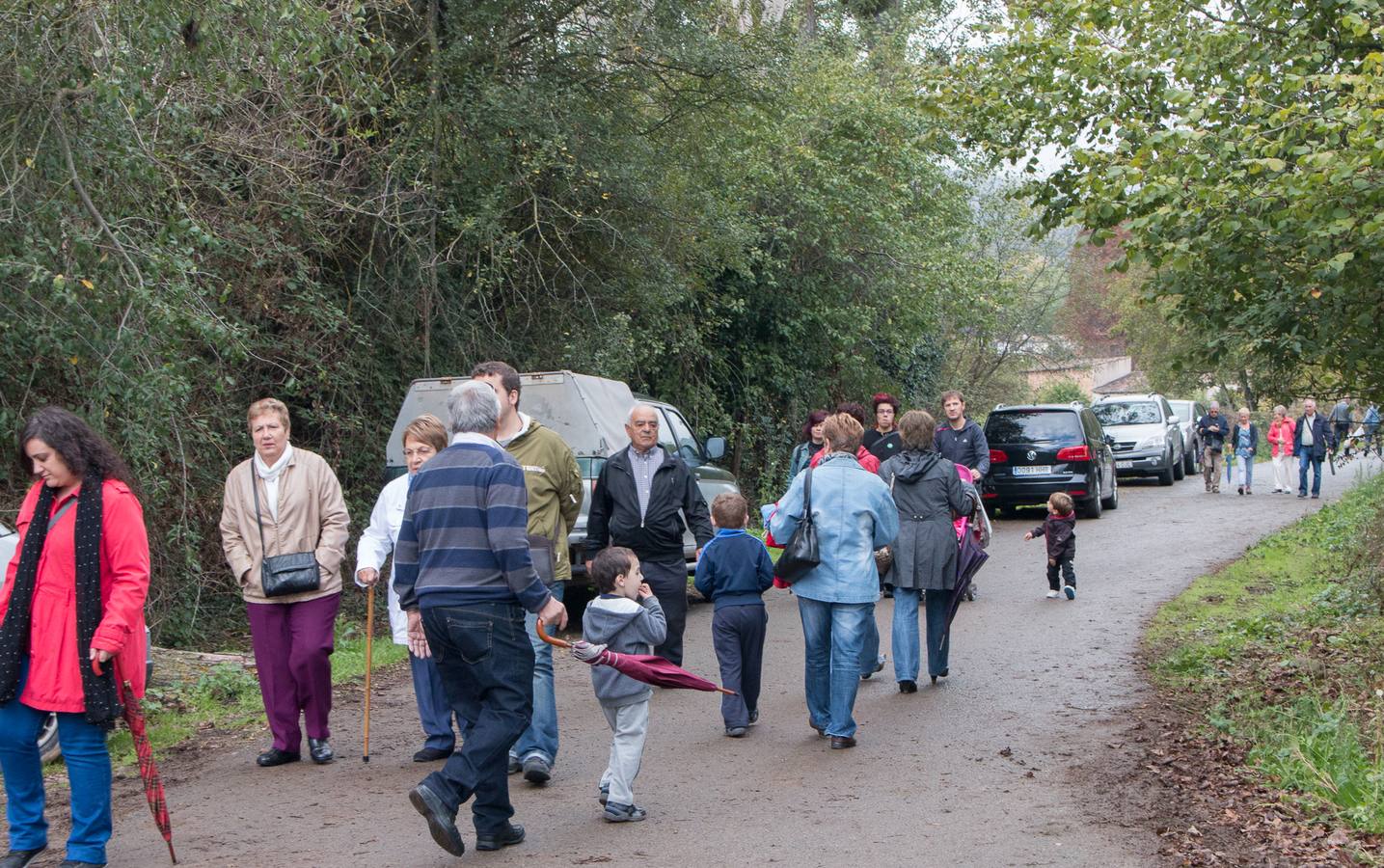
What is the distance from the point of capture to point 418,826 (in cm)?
609

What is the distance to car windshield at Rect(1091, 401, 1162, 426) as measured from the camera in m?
28.3

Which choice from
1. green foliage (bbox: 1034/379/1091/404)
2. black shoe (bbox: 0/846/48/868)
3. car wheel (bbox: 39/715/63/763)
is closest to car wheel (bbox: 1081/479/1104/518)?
car wheel (bbox: 39/715/63/763)

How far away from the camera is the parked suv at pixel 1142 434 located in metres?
27.7

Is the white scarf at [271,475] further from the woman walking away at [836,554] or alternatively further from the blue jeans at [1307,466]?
the blue jeans at [1307,466]

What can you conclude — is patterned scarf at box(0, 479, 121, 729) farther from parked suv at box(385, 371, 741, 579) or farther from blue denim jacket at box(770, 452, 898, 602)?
parked suv at box(385, 371, 741, 579)

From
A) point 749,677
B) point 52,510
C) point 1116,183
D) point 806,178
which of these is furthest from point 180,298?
point 806,178

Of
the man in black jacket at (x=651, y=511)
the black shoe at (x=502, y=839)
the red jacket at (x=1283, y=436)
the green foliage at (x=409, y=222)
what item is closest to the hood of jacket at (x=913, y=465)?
the man in black jacket at (x=651, y=511)

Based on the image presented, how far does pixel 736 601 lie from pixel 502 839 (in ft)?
8.32

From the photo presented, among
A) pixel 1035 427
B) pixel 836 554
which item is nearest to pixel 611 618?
pixel 836 554

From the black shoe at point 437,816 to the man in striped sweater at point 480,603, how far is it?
0.07 metres

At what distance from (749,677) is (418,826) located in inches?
95.3

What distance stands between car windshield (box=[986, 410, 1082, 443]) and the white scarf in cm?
1506

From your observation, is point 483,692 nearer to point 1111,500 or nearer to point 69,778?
point 69,778

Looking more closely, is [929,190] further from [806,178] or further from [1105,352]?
[1105,352]
